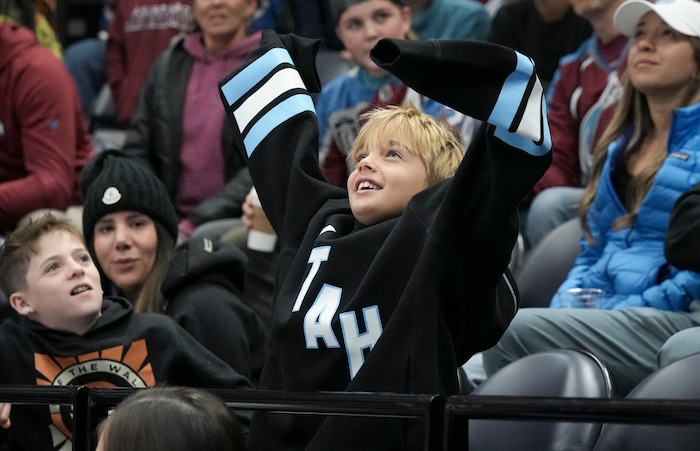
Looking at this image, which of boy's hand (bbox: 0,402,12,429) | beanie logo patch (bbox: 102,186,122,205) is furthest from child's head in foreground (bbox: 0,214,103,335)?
beanie logo patch (bbox: 102,186,122,205)

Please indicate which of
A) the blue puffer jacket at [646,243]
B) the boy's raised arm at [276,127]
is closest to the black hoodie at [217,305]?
the boy's raised arm at [276,127]

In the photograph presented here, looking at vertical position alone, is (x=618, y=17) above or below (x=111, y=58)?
above

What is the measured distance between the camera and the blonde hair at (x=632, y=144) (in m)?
3.94

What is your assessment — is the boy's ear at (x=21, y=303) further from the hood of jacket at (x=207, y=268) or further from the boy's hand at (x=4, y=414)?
the hood of jacket at (x=207, y=268)

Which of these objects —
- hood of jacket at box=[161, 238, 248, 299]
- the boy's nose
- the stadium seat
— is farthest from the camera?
hood of jacket at box=[161, 238, 248, 299]

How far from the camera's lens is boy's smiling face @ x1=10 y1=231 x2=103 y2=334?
340 centimetres

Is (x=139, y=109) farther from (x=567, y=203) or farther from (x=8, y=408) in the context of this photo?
(x=8, y=408)

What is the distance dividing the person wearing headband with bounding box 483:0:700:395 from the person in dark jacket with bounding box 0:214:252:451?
959 millimetres

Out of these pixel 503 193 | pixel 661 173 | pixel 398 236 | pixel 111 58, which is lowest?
pixel 111 58

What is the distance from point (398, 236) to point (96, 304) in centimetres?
111

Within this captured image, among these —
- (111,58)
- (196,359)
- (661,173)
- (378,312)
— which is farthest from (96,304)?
(111,58)

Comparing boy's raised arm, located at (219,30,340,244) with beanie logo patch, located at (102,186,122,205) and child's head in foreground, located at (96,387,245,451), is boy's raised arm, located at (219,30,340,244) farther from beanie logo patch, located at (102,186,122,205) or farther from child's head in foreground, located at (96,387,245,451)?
beanie logo patch, located at (102,186,122,205)

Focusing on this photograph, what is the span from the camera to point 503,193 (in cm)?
240

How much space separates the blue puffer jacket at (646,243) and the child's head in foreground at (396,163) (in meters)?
1.14
